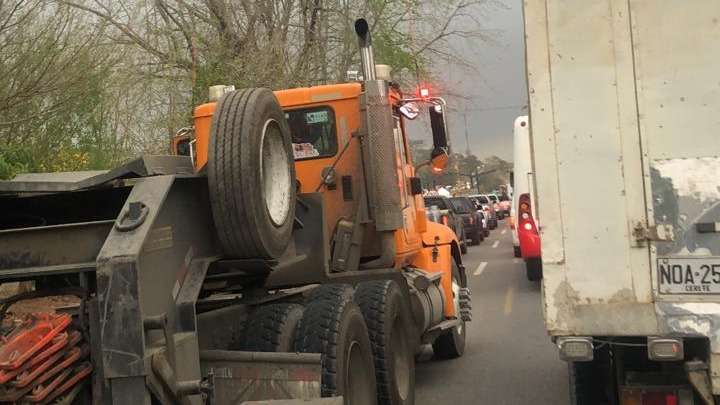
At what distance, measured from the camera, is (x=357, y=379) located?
5.68 metres

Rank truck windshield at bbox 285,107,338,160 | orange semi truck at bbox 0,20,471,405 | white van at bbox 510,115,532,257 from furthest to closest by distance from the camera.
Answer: white van at bbox 510,115,532,257, truck windshield at bbox 285,107,338,160, orange semi truck at bbox 0,20,471,405

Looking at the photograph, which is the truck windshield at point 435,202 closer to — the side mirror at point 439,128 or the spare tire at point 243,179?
the side mirror at point 439,128

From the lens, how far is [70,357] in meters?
3.61

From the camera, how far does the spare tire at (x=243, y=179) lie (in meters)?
4.43

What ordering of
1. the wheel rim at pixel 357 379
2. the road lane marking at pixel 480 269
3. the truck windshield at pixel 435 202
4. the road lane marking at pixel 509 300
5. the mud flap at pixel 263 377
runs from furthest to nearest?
the truck windshield at pixel 435 202, the road lane marking at pixel 480 269, the road lane marking at pixel 509 300, the wheel rim at pixel 357 379, the mud flap at pixel 263 377

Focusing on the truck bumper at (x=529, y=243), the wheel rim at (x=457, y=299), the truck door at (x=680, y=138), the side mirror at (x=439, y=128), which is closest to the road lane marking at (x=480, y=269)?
the truck bumper at (x=529, y=243)

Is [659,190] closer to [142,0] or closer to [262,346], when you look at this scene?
[262,346]

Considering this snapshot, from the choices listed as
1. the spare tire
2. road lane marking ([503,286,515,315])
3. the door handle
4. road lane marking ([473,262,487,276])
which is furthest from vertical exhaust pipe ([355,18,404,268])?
road lane marking ([473,262,487,276])

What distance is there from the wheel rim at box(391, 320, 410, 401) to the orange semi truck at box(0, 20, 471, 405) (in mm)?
16

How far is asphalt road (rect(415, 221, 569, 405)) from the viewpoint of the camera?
25.4 feet

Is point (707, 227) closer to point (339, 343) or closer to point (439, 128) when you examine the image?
point (339, 343)

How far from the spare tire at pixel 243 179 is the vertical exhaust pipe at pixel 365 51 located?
2.78 meters

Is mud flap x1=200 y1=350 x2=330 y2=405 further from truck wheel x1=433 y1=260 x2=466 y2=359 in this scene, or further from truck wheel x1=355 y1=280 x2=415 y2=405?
truck wheel x1=433 y1=260 x2=466 y2=359

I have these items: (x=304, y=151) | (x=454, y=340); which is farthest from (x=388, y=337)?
(x=454, y=340)
